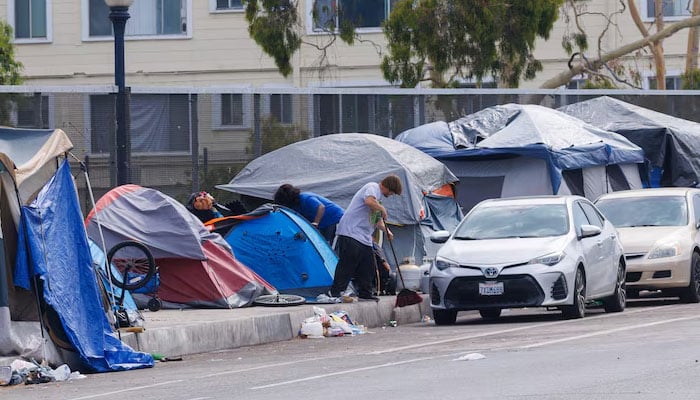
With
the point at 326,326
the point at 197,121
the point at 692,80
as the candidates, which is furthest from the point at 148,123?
the point at 692,80

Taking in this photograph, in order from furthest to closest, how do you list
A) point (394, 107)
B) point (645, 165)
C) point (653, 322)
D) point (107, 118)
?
1. point (645, 165)
2. point (394, 107)
3. point (107, 118)
4. point (653, 322)

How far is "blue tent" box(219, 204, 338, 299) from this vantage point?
19.9 metres

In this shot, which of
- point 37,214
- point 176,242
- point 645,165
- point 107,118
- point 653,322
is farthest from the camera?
point 645,165

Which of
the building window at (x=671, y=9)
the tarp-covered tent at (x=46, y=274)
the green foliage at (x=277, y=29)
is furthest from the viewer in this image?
the building window at (x=671, y=9)

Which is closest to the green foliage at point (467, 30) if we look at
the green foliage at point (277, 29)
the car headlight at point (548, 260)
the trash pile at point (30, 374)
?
the green foliage at point (277, 29)

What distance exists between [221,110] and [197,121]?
50 centimetres

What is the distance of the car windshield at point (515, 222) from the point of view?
18328mm

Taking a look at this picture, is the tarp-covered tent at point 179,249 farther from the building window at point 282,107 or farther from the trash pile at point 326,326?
the building window at point 282,107

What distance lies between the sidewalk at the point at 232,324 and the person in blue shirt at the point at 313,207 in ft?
6.41

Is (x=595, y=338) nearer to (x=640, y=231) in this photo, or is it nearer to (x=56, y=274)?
(x=56, y=274)

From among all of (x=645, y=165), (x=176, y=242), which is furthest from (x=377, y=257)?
(x=645, y=165)

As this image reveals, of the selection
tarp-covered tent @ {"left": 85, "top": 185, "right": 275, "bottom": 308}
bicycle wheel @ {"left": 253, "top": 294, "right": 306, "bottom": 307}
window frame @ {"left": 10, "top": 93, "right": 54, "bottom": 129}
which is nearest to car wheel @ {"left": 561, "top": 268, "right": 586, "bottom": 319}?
bicycle wheel @ {"left": 253, "top": 294, "right": 306, "bottom": 307}

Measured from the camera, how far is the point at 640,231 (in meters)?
21.0

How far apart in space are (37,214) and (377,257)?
725 centimetres
